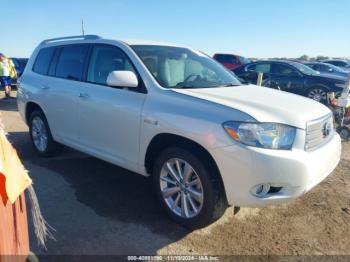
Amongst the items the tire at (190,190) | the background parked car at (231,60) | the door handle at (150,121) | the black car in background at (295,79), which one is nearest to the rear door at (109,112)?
the door handle at (150,121)

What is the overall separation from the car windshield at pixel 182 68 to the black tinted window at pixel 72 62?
955 millimetres

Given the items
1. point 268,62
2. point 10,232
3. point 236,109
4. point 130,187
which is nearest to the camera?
point 10,232

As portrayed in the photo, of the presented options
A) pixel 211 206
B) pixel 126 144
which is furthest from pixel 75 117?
pixel 211 206

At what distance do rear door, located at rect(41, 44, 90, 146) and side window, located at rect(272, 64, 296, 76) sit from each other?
8.56 meters

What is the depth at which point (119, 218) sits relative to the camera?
3.68 meters

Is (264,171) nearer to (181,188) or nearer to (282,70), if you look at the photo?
(181,188)

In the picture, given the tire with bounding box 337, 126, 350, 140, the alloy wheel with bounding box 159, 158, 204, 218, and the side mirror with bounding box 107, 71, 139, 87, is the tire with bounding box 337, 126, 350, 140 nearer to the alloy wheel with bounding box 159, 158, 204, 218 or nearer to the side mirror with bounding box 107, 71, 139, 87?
the alloy wheel with bounding box 159, 158, 204, 218

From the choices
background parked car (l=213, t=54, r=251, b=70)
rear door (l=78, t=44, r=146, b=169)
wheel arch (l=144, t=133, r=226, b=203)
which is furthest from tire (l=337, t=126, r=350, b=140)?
background parked car (l=213, t=54, r=251, b=70)

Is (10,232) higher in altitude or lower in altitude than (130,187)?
higher

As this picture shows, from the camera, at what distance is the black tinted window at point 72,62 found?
4680 millimetres

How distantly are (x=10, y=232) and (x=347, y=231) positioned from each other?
3137mm

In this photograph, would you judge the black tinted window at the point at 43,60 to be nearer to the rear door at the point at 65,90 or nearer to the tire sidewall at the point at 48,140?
the rear door at the point at 65,90

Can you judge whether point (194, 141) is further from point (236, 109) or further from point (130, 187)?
point (130, 187)

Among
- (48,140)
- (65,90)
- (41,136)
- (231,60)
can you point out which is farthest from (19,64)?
(65,90)
